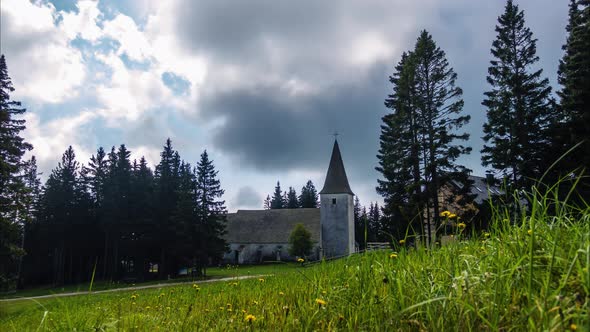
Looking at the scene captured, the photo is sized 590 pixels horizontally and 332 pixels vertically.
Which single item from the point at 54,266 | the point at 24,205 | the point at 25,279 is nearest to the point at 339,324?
the point at 24,205

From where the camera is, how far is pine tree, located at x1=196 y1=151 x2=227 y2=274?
38938 millimetres

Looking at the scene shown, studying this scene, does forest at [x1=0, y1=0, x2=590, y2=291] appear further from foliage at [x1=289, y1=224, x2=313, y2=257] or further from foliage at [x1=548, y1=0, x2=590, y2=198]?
foliage at [x1=289, y1=224, x2=313, y2=257]

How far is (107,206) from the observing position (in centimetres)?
4478

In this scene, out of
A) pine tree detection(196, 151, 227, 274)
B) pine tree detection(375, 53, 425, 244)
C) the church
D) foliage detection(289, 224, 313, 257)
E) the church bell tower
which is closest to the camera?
pine tree detection(375, 53, 425, 244)

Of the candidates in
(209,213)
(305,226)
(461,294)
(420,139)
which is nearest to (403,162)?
(420,139)

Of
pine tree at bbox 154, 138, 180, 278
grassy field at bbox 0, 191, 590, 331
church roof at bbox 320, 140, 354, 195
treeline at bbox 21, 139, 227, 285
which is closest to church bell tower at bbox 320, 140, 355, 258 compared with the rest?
church roof at bbox 320, 140, 354, 195

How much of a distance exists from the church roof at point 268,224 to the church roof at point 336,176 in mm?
8084

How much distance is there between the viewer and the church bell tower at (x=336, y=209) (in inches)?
2405

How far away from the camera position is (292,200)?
363 ft

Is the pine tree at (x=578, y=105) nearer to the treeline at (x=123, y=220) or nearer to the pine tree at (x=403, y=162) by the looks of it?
the pine tree at (x=403, y=162)

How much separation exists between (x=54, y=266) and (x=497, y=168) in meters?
49.8

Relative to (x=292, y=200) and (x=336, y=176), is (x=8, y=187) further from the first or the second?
(x=292, y=200)

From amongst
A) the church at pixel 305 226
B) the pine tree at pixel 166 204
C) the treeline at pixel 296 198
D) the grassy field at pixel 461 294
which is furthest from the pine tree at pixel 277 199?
the grassy field at pixel 461 294

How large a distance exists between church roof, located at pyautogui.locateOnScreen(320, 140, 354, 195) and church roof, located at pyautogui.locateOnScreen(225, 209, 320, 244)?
808cm
